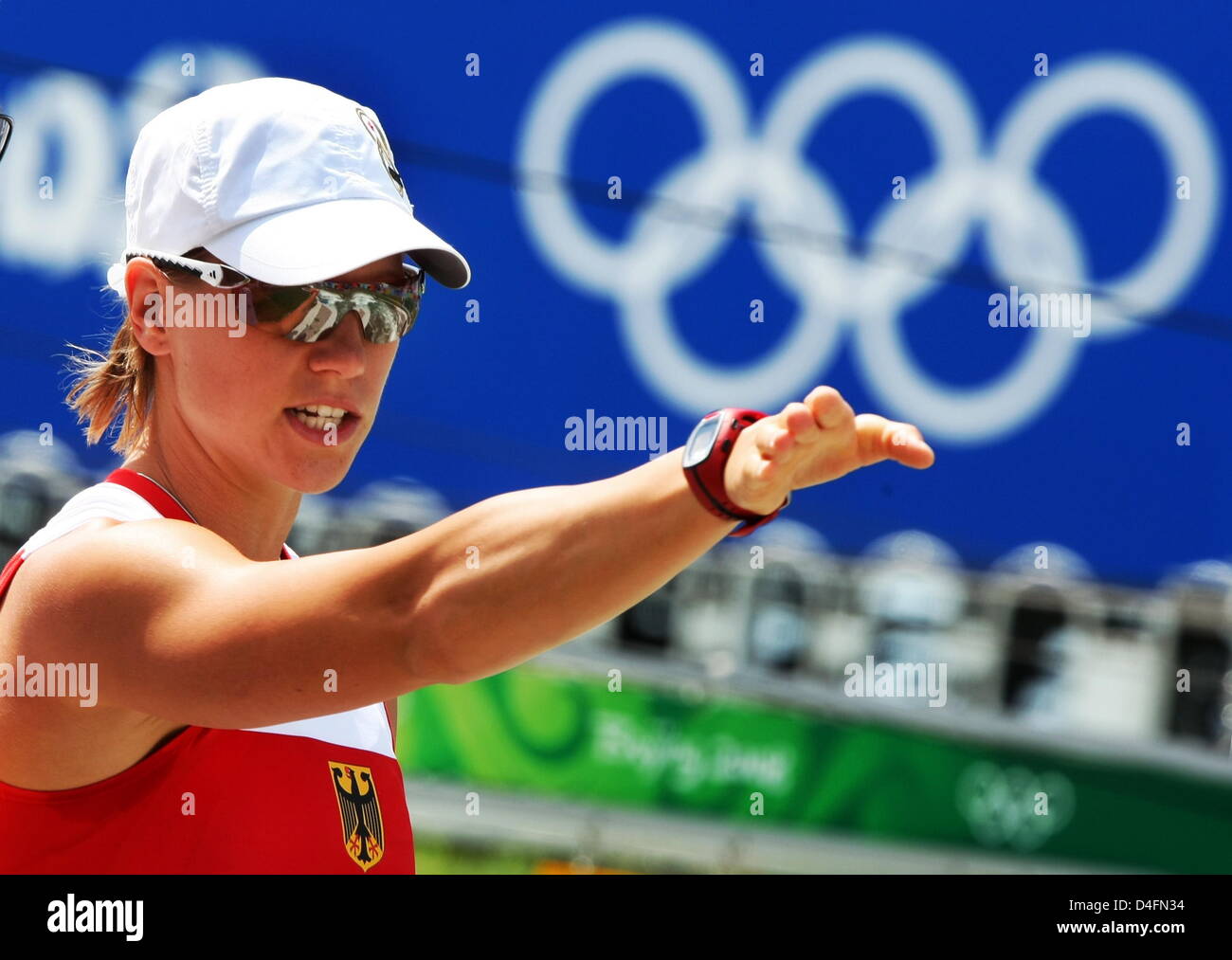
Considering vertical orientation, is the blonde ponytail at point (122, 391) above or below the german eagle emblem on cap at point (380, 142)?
below

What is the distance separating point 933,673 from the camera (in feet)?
18.7

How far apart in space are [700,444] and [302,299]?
1.80 ft

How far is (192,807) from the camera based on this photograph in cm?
150

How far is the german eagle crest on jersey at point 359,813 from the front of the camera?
5.34ft

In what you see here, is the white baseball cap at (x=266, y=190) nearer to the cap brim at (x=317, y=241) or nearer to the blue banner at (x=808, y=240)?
the cap brim at (x=317, y=241)

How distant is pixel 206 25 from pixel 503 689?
10.5 ft

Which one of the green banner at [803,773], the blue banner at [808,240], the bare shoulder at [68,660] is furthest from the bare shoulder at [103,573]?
the blue banner at [808,240]

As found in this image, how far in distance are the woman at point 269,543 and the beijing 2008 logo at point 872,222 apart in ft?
15.7

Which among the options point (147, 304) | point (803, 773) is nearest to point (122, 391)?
point (147, 304)

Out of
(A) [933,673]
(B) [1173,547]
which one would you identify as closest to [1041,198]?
(B) [1173,547]

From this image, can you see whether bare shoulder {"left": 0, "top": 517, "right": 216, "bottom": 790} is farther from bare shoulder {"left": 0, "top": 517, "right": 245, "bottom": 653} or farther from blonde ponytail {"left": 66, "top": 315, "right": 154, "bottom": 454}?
blonde ponytail {"left": 66, "top": 315, "right": 154, "bottom": 454}

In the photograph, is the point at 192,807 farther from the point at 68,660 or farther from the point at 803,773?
the point at 803,773

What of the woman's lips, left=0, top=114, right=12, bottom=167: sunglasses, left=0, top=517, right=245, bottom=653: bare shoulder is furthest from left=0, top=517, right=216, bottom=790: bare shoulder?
left=0, top=114, right=12, bottom=167: sunglasses

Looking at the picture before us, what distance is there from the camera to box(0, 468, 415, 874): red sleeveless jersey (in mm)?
1464
